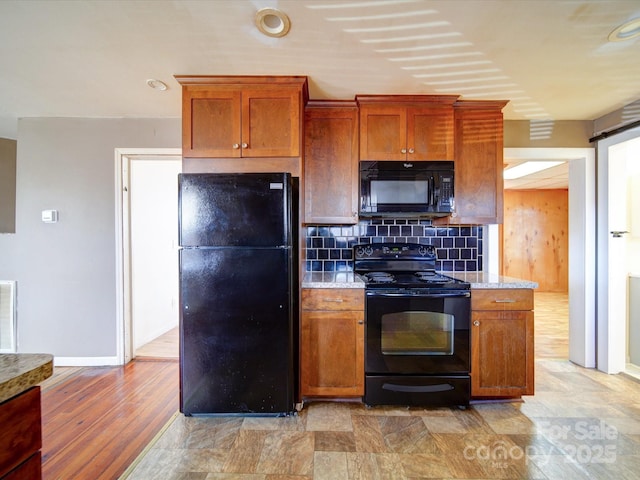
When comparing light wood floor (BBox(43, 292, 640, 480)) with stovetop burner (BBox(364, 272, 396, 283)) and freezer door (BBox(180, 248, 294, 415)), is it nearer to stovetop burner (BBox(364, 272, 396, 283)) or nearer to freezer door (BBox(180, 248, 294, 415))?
A: freezer door (BBox(180, 248, 294, 415))

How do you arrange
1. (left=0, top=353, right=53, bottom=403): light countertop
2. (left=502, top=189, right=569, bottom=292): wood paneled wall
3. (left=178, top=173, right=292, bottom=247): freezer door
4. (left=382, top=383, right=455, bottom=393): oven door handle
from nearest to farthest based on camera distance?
(left=0, top=353, right=53, bottom=403): light countertop, (left=178, top=173, right=292, bottom=247): freezer door, (left=382, top=383, right=455, bottom=393): oven door handle, (left=502, top=189, right=569, bottom=292): wood paneled wall

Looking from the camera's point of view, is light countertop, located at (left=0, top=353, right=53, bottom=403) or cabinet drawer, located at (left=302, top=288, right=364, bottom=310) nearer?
light countertop, located at (left=0, top=353, right=53, bottom=403)

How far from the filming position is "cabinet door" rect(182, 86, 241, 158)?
2.11 metres

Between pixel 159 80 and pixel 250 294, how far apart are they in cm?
164

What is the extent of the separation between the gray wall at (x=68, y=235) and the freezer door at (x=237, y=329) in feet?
4.58

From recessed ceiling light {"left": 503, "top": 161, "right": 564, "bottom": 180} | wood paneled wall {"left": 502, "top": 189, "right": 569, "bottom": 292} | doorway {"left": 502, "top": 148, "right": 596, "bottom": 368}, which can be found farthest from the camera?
wood paneled wall {"left": 502, "top": 189, "right": 569, "bottom": 292}

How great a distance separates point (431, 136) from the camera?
237 centimetres

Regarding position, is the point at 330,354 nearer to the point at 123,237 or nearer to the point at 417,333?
the point at 417,333

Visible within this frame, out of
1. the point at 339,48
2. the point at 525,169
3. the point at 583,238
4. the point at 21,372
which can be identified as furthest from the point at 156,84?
the point at 525,169

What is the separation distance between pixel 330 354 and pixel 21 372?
1703 mm

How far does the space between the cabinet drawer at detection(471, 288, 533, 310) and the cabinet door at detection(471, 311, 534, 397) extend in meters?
0.04

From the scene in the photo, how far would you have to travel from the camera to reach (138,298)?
134 inches

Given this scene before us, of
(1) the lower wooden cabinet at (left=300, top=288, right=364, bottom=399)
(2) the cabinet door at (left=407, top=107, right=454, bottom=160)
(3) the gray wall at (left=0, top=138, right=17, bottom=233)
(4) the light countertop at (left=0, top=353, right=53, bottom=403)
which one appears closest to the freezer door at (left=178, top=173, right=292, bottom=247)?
(1) the lower wooden cabinet at (left=300, top=288, right=364, bottom=399)

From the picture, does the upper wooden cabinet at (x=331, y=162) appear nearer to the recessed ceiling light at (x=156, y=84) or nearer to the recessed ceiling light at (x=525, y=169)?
the recessed ceiling light at (x=156, y=84)
